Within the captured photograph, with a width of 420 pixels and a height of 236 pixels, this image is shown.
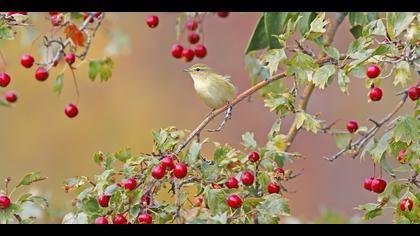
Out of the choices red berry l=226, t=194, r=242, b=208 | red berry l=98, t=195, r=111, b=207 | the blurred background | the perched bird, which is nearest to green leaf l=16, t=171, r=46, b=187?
red berry l=98, t=195, r=111, b=207

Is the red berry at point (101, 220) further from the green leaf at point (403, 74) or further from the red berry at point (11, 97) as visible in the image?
the red berry at point (11, 97)

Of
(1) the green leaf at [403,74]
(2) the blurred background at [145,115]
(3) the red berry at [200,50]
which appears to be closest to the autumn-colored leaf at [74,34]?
(3) the red berry at [200,50]

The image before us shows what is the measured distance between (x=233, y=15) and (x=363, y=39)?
286 cm

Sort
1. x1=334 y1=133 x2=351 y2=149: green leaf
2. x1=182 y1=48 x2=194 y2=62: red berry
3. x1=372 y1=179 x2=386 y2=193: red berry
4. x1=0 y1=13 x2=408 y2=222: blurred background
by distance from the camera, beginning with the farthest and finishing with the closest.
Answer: x1=0 y1=13 x2=408 y2=222: blurred background < x1=182 y1=48 x2=194 y2=62: red berry < x1=334 y1=133 x2=351 y2=149: green leaf < x1=372 y1=179 x2=386 y2=193: red berry

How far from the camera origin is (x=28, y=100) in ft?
13.7

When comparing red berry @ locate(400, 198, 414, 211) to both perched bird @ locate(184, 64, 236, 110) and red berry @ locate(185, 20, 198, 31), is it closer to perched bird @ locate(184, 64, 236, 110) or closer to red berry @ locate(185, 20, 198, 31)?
perched bird @ locate(184, 64, 236, 110)

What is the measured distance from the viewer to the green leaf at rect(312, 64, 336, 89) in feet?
5.08

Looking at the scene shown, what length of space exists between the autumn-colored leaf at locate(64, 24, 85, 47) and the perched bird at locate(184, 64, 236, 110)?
0.33m

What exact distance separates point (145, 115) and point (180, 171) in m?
2.79

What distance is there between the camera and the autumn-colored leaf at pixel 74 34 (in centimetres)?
212

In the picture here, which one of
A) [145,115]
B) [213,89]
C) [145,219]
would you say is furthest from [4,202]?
[145,115]

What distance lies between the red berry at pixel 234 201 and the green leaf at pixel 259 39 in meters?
0.84
